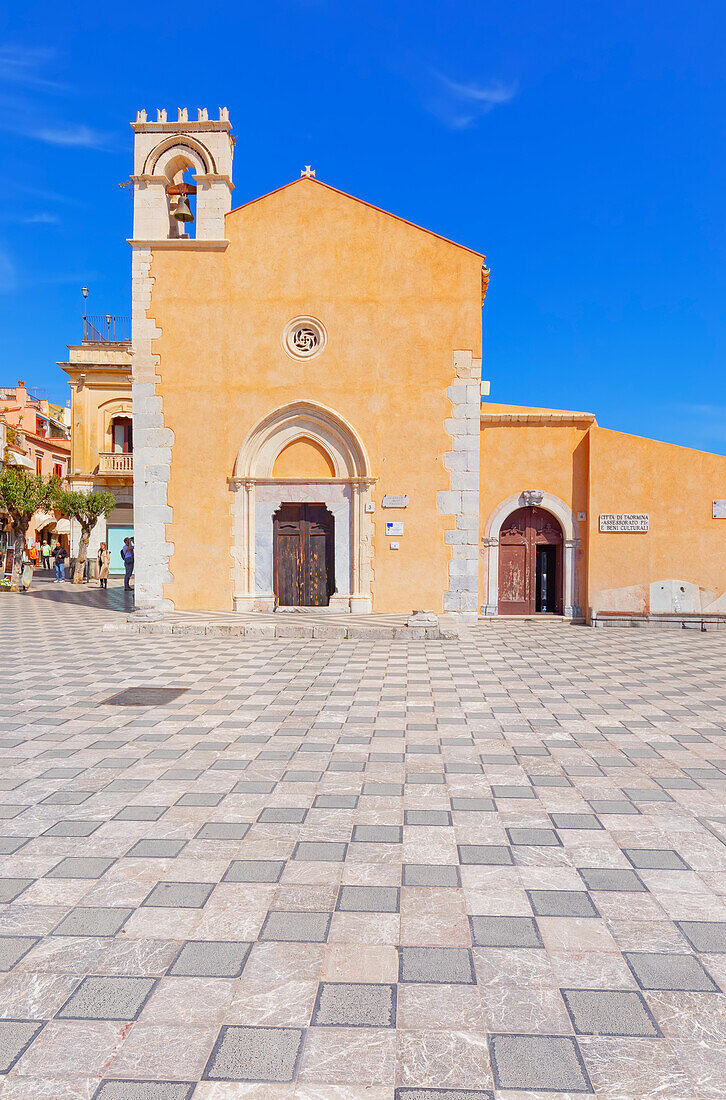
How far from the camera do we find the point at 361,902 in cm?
283

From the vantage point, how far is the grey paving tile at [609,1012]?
6.82 ft

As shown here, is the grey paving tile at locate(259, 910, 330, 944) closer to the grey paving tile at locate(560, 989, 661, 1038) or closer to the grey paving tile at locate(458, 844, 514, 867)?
the grey paving tile at locate(458, 844, 514, 867)

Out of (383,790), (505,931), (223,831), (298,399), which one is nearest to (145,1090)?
(505,931)

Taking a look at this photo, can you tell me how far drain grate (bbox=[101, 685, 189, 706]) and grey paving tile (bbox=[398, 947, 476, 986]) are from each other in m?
4.40

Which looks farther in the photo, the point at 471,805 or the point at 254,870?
the point at 471,805

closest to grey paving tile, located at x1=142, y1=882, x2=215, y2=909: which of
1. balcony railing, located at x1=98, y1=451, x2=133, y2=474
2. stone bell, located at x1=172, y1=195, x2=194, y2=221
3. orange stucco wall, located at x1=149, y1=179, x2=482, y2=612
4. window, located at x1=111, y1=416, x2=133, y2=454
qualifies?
orange stucco wall, located at x1=149, y1=179, x2=482, y2=612

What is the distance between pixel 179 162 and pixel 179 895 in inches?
522

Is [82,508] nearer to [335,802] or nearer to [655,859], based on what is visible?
[335,802]

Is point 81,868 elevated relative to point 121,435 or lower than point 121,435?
lower

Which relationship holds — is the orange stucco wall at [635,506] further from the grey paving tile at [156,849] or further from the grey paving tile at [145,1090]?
the grey paving tile at [145,1090]

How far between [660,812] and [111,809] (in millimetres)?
3212

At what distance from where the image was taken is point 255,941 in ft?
8.34

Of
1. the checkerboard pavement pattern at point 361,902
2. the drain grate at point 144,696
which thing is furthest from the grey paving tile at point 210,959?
the drain grate at point 144,696

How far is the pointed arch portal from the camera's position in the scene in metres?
12.0
